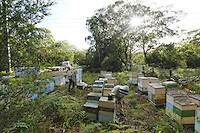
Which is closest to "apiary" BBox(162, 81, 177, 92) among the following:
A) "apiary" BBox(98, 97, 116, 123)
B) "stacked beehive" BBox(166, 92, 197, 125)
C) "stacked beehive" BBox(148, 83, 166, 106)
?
"stacked beehive" BBox(148, 83, 166, 106)

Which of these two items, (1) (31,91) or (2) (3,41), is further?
(1) (31,91)

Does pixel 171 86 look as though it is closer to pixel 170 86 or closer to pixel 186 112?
pixel 170 86

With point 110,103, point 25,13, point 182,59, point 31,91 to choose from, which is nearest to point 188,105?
point 110,103

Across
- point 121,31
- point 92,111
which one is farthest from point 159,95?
point 121,31

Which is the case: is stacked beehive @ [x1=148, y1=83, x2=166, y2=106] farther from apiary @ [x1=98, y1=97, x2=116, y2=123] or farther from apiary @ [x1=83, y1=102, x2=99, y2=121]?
apiary @ [x1=83, y1=102, x2=99, y2=121]

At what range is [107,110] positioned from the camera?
2.76 m

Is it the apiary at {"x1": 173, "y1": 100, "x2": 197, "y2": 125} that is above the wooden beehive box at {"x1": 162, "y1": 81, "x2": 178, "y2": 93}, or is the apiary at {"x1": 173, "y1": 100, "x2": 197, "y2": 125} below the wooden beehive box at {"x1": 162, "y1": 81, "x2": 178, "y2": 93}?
below

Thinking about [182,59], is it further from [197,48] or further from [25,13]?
[25,13]

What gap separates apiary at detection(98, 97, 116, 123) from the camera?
2.69m

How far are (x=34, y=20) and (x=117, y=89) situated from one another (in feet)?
9.80

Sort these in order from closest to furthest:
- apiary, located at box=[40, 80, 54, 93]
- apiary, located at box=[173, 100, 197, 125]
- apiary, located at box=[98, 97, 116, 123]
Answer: apiary, located at box=[173, 100, 197, 125] → apiary, located at box=[98, 97, 116, 123] → apiary, located at box=[40, 80, 54, 93]

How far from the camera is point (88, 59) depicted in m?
14.5

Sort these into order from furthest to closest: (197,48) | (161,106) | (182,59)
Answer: (197,48) → (182,59) → (161,106)

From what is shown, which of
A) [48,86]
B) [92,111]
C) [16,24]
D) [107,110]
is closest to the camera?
[16,24]
